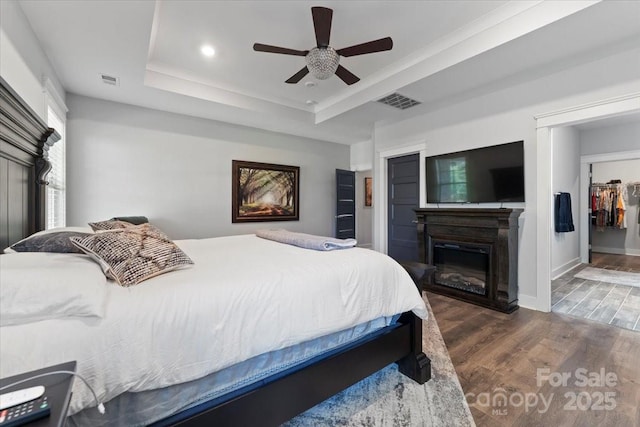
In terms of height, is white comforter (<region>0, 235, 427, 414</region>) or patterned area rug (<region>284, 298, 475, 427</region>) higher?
white comforter (<region>0, 235, 427, 414</region>)

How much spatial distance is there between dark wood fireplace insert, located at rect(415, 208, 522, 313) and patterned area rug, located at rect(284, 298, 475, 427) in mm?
1670

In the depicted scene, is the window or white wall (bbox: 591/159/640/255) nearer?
the window

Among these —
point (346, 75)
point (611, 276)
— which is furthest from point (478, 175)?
point (611, 276)

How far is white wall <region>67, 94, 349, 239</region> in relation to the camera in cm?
388

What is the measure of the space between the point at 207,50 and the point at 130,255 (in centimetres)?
279

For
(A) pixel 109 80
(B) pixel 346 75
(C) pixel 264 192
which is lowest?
(C) pixel 264 192

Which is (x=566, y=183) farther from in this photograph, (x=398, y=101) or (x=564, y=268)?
(x=398, y=101)

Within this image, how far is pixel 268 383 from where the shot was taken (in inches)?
53.4

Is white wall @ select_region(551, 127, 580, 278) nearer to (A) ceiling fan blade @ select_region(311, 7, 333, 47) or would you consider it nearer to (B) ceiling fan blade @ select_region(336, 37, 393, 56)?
(B) ceiling fan blade @ select_region(336, 37, 393, 56)

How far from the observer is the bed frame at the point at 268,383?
1.30 metres

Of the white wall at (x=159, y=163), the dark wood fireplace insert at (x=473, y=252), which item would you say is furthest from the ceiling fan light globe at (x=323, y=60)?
the white wall at (x=159, y=163)

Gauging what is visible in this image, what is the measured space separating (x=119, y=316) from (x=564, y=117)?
411cm

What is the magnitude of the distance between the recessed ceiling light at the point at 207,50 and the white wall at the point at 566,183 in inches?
197

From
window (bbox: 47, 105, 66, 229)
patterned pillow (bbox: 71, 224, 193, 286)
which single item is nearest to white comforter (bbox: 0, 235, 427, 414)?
patterned pillow (bbox: 71, 224, 193, 286)
